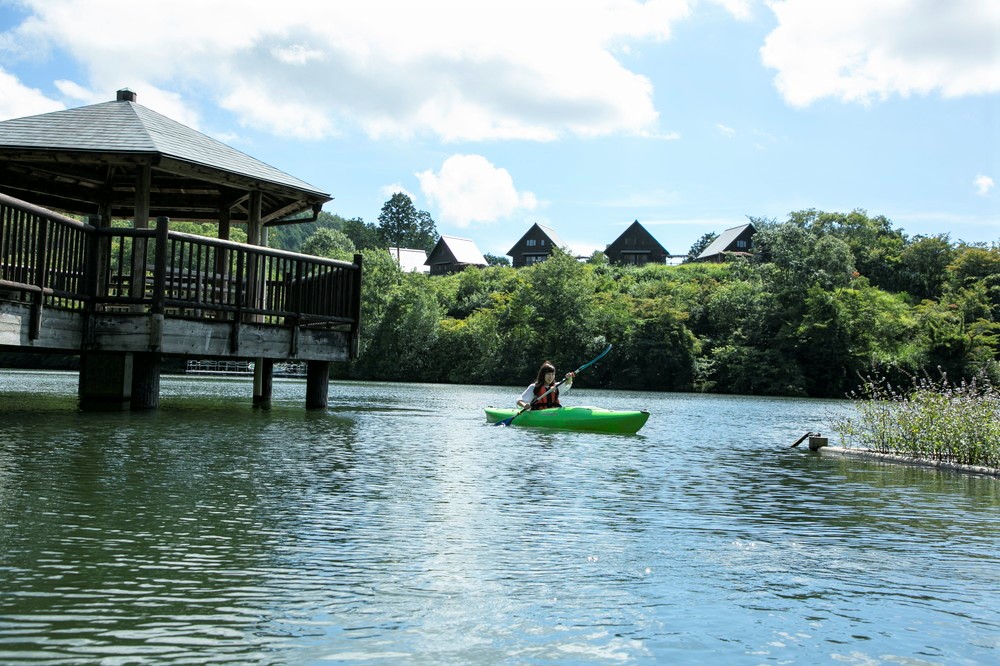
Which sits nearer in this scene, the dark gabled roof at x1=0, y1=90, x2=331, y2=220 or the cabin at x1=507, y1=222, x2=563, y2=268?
the dark gabled roof at x1=0, y1=90, x2=331, y2=220

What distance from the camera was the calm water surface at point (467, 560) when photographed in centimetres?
457

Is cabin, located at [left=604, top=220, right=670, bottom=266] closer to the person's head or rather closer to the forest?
the forest

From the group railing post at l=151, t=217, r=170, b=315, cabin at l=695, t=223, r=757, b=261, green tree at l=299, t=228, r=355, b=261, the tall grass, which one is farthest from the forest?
railing post at l=151, t=217, r=170, b=315

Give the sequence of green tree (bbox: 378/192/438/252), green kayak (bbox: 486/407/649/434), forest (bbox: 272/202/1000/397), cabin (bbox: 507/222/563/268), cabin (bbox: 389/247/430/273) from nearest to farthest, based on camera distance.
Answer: green kayak (bbox: 486/407/649/434) → forest (bbox: 272/202/1000/397) → cabin (bbox: 507/222/563/268) → cabin (bbox: 389/247/430/273) → green tree (bbox: 378/192/438/252)

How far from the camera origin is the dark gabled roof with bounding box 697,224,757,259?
101m

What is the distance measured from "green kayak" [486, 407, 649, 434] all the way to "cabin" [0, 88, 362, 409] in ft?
13.1

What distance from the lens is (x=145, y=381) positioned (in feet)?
55.9

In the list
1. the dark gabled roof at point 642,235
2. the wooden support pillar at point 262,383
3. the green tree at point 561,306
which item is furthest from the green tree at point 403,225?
the wooden support pillar at point 262,383

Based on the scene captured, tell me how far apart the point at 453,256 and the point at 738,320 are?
2123 inches

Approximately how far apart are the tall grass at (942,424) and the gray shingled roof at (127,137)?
11614 millimetres

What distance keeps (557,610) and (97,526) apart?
350 centimetres

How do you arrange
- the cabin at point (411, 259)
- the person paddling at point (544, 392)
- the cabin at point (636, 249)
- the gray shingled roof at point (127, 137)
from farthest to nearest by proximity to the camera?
1. the cabin at point (411, 259)
2. the cabin at point (636, 249)
3. the person paddling at point (544, 392)
4. the gray shingled roof at point (127, 137)

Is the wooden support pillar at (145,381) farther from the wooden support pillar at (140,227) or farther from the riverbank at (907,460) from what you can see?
the riverbank at (907,460)

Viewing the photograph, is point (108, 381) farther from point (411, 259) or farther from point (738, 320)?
point (411, 259)
